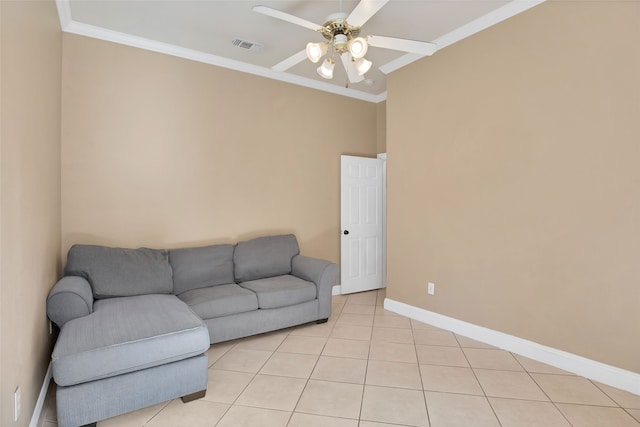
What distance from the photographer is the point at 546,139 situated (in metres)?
2.77

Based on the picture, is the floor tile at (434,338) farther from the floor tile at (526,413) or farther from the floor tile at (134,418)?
the floor tile at (134,418)

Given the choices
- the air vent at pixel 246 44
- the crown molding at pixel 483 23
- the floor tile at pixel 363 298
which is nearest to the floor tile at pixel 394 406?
the floor tile at pixel 363 298

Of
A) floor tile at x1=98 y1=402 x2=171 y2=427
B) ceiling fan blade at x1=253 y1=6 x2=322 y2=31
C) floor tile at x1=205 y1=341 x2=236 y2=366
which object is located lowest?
floor tile at x1=98 y1=402 x2=171 y2=427

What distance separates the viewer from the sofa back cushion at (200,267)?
3362 millimetres

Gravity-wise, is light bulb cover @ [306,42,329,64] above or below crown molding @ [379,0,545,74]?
below

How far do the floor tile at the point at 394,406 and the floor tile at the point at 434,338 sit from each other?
95cm

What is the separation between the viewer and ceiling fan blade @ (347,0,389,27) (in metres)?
2.06

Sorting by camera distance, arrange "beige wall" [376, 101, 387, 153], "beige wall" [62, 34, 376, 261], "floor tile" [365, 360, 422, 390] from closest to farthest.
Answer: "floor tile" [365, 360, 422, 390]
"beige wall" [62, 34, 376, 261]
"beige wall" [376, 101, 387, 153]

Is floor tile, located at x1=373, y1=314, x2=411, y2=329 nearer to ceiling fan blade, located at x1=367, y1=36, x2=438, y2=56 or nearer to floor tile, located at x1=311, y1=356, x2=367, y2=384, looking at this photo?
floor tile, located at x1=311, y1=356, x2=367, y2=384

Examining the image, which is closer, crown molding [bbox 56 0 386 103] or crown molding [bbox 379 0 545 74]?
crown molding [bbox 379 0 545 74]

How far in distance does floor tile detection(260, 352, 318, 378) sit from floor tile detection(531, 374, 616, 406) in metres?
1.68

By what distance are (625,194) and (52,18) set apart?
4.41m

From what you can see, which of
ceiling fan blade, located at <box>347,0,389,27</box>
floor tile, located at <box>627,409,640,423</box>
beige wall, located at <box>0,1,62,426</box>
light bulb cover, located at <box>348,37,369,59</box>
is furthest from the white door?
beige wall, located at <box>0,1,62,426</box>

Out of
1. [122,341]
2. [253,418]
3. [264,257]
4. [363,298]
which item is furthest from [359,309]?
[122,341]
